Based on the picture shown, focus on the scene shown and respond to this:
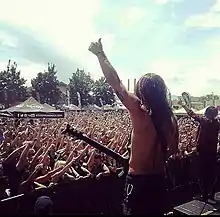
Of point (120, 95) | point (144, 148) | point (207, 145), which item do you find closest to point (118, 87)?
point (120, 95)

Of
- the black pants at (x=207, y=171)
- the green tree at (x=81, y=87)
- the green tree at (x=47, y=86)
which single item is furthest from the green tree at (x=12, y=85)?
the black pants at (x=207, y=171)

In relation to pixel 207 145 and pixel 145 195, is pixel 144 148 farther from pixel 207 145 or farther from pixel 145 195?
pixel 207 145

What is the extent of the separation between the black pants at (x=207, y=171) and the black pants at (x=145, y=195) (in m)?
3.62

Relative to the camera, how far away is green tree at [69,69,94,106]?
231 feet

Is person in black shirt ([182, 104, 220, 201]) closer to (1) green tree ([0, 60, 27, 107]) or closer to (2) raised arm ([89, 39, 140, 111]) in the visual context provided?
(2) raised arm ([89, 39, 140, 111])

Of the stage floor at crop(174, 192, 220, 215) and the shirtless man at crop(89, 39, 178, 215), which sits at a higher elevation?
the shirtless man at crop(89, 39, 178, 215)

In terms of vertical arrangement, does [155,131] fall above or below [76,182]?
above

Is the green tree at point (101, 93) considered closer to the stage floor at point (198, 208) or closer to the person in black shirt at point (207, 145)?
the person in black shirt at point (207, 145)

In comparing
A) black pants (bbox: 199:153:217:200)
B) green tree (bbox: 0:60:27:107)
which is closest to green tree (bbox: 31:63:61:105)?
green tree (bbox: 0:60:27:107)

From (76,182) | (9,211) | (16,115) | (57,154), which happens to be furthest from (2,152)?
(16,115)

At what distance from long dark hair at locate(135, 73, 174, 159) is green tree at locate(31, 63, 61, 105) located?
61027 millimetres

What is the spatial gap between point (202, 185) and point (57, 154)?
92.0 inches

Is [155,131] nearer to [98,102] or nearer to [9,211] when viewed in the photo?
[9,211]

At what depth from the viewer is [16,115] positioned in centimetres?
2036
